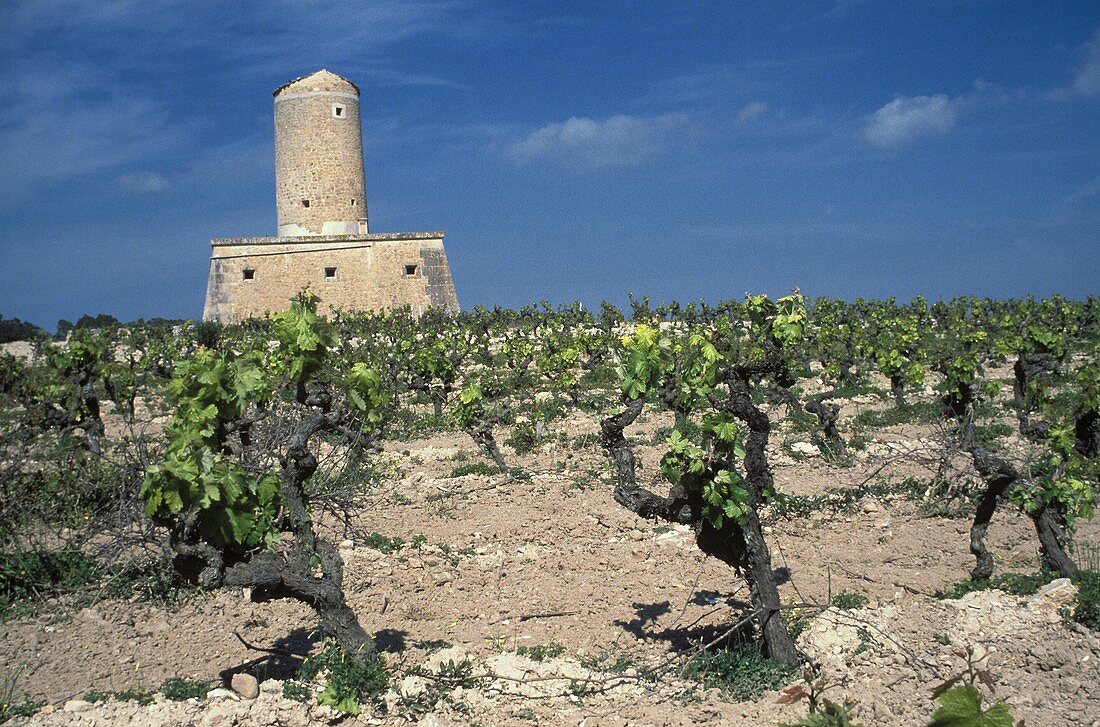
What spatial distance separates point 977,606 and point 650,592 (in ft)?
8.44

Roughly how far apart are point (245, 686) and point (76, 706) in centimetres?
101

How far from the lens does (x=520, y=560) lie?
9461mm

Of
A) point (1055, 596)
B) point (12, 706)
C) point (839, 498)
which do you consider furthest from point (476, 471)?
point (1055, 596)

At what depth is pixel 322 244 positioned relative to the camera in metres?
34.5

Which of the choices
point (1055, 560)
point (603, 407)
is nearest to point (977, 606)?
point (1055, 560)

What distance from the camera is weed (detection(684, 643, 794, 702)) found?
625cm

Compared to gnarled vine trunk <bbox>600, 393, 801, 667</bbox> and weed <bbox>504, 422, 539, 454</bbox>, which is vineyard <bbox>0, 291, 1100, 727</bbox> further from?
weed <bbox>504, 422, 539, 454</bbox>

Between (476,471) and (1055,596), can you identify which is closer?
(1055,596)

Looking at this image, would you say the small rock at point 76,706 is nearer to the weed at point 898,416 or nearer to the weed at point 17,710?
the weed at point 17,710

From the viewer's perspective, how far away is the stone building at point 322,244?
3394 centimetres

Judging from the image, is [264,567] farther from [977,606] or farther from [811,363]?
[811,363]

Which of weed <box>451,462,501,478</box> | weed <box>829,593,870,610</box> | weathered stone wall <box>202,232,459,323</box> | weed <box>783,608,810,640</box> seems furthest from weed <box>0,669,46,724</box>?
weathered stone wall <box>202,232,459,323</box>

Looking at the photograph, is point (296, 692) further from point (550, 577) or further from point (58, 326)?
point (58, 326)

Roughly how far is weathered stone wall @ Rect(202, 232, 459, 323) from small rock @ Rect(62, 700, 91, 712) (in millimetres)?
27678
